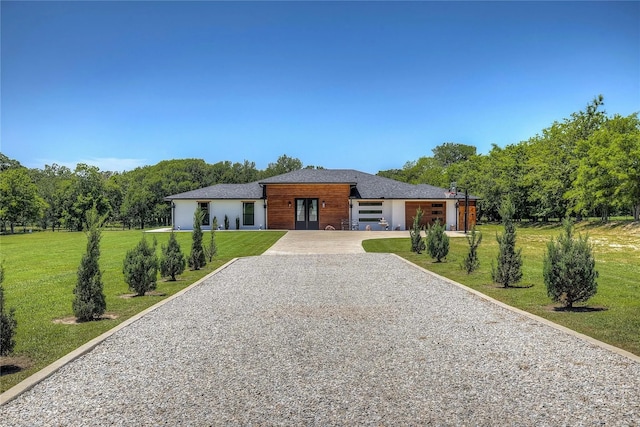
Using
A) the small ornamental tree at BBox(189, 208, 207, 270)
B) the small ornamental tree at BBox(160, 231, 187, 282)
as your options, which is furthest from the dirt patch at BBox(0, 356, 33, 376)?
the small ornamental tree at BBox(189, 208, 207, 270)

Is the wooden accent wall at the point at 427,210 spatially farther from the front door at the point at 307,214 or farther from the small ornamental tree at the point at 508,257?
the small ornamental tree at the point at 508,257

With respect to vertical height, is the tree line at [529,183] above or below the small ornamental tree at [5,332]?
above

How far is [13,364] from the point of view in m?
5.02

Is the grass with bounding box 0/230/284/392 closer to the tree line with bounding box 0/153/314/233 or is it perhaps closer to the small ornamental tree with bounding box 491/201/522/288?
the small ornamental tree with bounding box 491/201/522/288

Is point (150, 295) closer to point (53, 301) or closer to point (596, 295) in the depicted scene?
point (53, 301)

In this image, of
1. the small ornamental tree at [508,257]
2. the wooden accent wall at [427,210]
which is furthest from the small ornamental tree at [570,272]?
the wooden accent wall at [427,210]

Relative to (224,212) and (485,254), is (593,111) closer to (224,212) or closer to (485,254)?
(485,254)

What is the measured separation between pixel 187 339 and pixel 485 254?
14462 millimetres

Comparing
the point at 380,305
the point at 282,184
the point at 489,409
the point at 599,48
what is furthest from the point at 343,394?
the point at 282,184

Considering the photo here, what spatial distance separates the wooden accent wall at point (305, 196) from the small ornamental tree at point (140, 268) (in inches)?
938

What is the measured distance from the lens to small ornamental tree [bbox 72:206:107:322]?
698 cm

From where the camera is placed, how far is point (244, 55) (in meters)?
17.8

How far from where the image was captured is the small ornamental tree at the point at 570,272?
759 cm

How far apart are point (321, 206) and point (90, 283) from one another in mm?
26273
